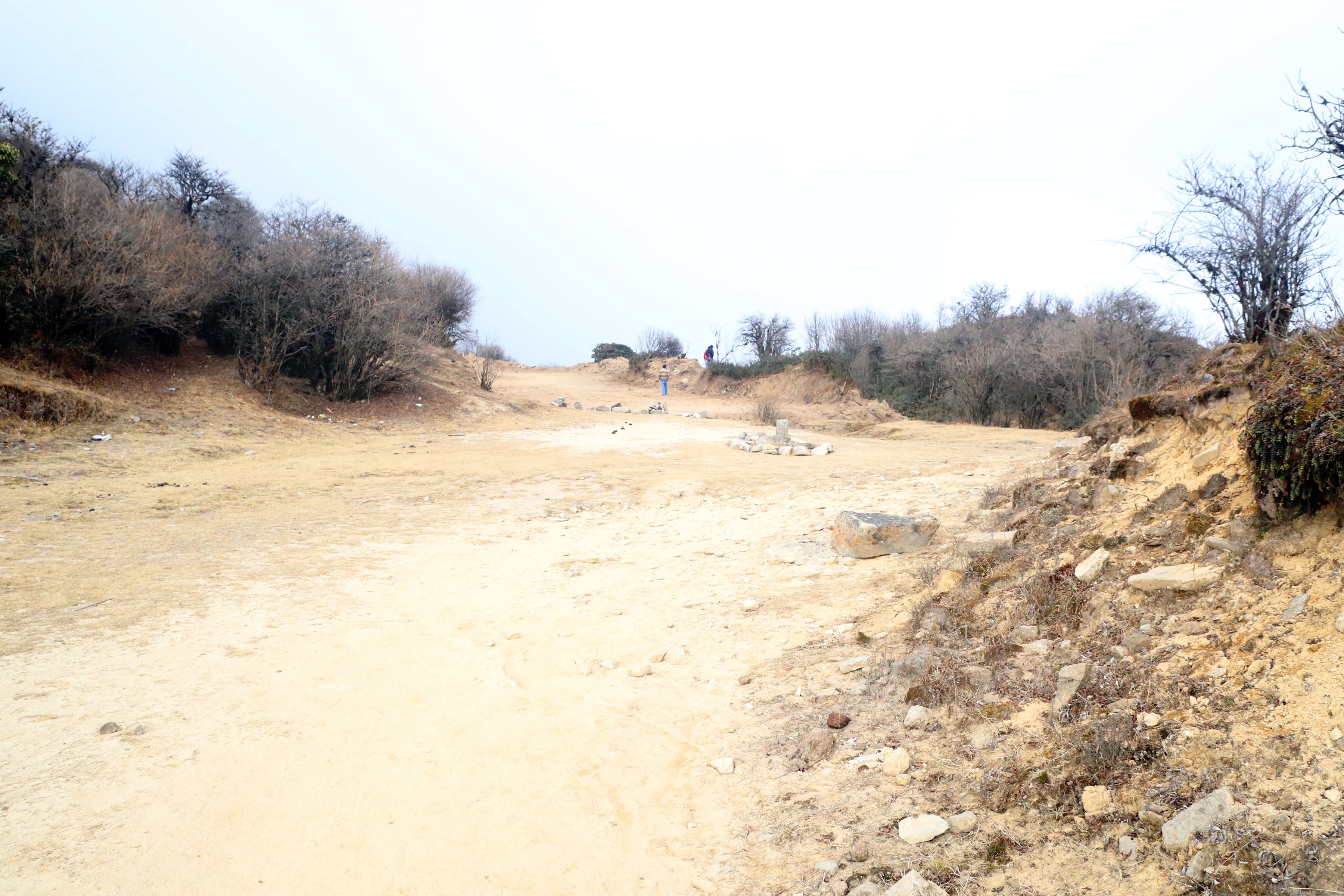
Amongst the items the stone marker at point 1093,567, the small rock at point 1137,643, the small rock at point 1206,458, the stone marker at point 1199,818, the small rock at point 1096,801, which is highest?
the small rock at point 1206,458

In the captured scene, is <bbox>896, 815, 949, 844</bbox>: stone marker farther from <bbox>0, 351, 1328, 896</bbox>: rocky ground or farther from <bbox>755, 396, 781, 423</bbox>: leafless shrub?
<bbox>755, 396, 781, 423</bbox>: leafless shrub

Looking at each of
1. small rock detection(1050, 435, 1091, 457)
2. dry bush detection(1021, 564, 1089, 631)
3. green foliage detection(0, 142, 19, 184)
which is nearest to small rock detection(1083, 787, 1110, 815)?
dry bush detection(1021, 564, 1089, 631)

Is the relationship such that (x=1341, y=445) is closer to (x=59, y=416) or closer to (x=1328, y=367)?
(x=1328, y=367)

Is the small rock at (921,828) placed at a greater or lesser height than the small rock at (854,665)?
lesser

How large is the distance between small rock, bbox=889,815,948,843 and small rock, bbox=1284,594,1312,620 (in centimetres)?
153

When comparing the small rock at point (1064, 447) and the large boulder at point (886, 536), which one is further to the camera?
the small rock at point (1064, 447)

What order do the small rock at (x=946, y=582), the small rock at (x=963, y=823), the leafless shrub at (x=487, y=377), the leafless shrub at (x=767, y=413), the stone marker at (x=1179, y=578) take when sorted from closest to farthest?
1. the small rock at (x=963, y=823)
2. the stone marker at (x=1179, y=578)
3. the small rock at (x=946, y=582)
4. the leafless shrub at (x=767, y=413)
5. the leafless shrub at (x=487, y=377)

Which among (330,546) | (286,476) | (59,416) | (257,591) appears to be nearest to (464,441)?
(286,476)

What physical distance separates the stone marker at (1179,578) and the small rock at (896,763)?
1.45 meters

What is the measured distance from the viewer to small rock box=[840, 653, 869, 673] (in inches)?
157

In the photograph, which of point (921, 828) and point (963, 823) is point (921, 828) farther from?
point (963, 823)

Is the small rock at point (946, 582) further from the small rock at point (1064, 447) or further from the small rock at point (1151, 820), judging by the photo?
the small rock at point (1064, 447)

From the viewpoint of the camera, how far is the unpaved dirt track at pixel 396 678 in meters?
2.85

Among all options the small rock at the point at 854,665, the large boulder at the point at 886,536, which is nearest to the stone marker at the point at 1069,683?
the small rock at the point at 854,665
